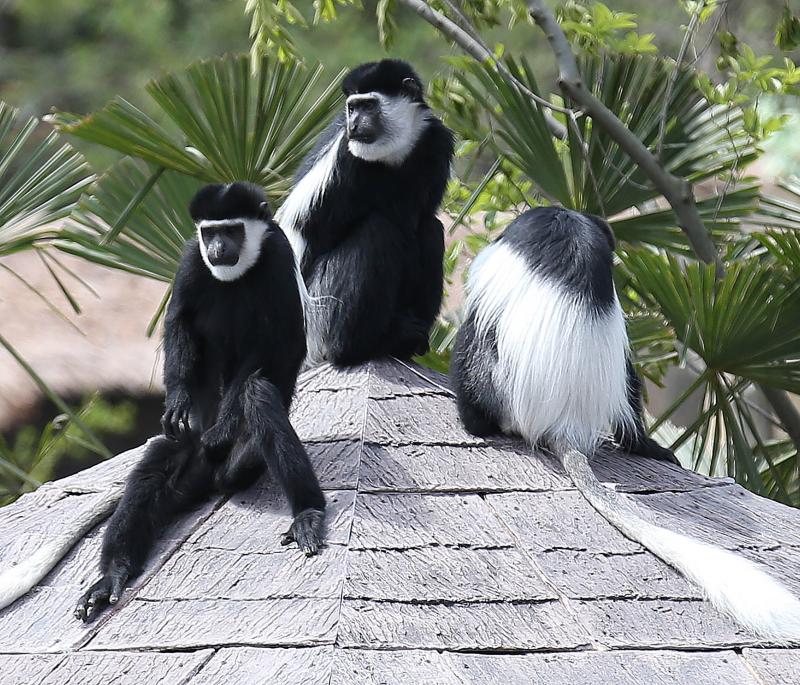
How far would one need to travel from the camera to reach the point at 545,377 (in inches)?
122

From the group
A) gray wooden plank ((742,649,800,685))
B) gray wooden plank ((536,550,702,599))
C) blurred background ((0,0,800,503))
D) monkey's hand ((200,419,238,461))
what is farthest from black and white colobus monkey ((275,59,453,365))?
blurred background ((0,0,800,503))

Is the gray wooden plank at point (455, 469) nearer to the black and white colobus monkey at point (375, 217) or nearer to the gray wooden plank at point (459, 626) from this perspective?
the gray wooden plank at point (459, 626)

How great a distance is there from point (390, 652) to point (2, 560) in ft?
3.79

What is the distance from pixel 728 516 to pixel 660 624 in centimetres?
61

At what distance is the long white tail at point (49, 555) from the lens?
8.34 ft

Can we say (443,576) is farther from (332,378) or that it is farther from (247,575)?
(332,378)

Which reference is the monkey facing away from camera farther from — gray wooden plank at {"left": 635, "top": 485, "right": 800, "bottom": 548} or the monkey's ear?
the monkey's ear

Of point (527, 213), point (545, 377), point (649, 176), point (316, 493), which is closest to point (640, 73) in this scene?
point (649, 176)

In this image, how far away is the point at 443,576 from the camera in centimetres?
236

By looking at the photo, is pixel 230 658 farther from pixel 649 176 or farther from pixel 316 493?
pixel 649 176

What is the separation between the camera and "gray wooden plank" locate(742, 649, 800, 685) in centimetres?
217

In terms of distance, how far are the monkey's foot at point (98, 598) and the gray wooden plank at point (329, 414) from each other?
0.68 m

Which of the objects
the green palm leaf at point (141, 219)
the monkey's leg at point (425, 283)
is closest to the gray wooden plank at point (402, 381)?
the monkey's leg at point (425, 283)

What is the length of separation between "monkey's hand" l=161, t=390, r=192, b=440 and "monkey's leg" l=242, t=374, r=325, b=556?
144mm
